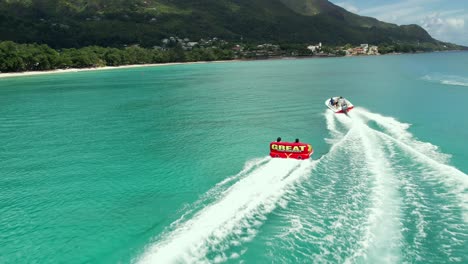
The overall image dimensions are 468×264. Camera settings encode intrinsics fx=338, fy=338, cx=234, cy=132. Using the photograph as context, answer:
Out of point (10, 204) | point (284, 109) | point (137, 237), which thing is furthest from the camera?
point (284, 109)

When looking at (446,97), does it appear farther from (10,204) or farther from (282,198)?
(10,204)

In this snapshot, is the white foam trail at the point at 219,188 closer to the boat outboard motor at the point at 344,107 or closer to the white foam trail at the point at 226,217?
the white foam trail at the point at 226,217

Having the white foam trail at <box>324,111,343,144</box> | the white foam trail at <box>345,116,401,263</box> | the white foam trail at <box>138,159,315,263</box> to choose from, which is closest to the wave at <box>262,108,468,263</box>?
the white foam trail at <box>345,116,401,263</box>

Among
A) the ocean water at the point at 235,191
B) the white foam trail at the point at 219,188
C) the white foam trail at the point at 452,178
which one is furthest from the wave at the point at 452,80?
the white foam trail at the point at 219,188

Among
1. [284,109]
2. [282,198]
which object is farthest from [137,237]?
[284,109]

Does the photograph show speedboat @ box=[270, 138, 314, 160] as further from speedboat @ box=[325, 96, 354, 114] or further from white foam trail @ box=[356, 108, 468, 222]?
speedboat @ box=[325, 96, 354, 114]

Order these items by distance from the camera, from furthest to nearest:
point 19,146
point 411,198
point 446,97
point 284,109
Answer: point 446,97 < point 284,109 < point 19,146 < point 411,198
